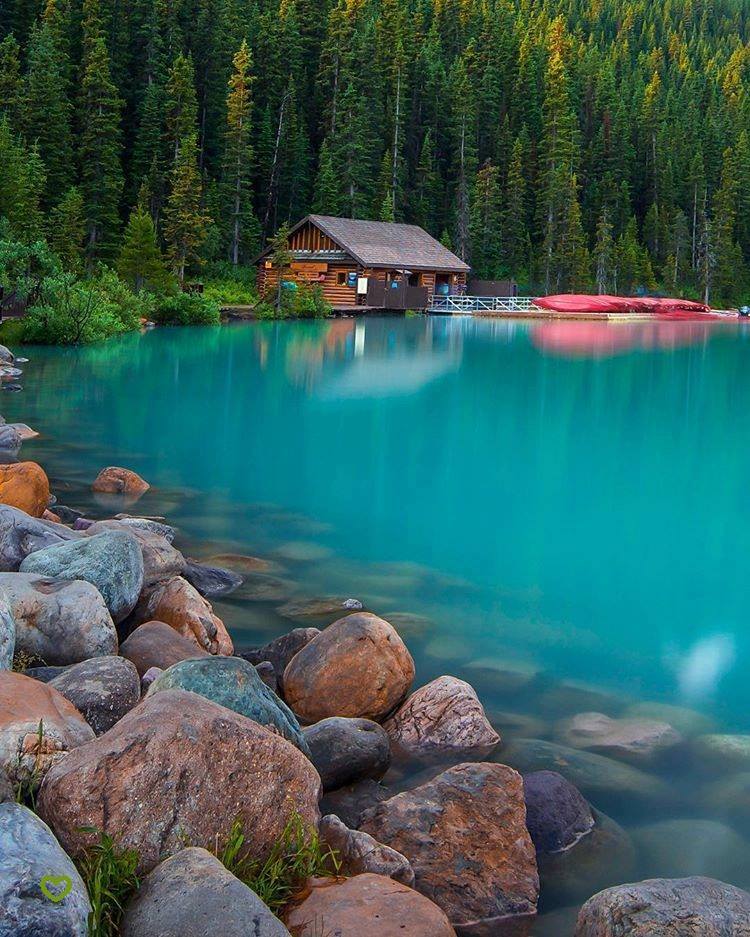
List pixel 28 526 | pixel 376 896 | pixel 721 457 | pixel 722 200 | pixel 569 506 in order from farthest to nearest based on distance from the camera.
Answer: pixel 722 200, pixel 721 457, pixel 569 506, pixel 28 526, pixel 376 896

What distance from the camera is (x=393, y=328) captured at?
49.8 metres

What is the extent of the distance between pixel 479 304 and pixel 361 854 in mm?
64819

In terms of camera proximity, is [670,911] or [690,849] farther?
[690,849]

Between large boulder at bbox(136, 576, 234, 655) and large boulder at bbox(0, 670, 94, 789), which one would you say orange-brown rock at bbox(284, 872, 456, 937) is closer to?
large boulder at bbox(0, 670, 94, 789)

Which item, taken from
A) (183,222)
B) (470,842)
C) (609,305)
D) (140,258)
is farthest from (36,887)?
(609,305)

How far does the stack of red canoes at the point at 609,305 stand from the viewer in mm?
68312

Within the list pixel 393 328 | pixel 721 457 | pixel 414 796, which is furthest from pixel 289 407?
pixel 393 328

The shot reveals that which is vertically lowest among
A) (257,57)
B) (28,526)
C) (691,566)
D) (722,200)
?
(691,566)

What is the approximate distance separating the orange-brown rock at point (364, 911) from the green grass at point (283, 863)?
0.07 metres

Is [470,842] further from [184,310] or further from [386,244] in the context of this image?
[386,244]

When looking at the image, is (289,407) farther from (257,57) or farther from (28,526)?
(257,57)

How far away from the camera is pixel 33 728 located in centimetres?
489

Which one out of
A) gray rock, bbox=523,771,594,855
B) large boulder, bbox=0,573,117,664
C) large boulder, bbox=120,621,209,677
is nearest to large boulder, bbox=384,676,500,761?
gray rock, bbox=523,771,594,855

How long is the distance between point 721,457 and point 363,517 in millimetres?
8871
